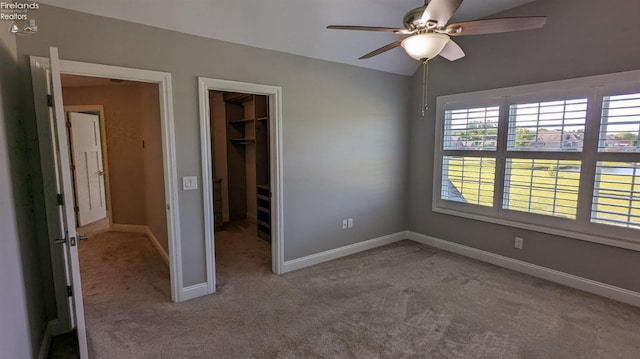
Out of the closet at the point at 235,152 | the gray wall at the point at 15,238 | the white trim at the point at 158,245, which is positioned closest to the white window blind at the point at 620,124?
the gray wall at the point at 15,238

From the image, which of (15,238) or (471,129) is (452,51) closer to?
(471,129)

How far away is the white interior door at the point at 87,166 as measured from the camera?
5.52 meters

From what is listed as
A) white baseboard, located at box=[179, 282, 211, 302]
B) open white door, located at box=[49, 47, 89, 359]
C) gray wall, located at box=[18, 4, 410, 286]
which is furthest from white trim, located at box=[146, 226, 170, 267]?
open white door, located at box=[49, 47, 89, 359]

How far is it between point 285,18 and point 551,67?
113 inches

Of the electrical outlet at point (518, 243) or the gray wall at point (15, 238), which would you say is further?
the electrical outlet at point (518, 243)

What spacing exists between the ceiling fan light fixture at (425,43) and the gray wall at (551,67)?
219cm

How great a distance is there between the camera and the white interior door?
217 inches

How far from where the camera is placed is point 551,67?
10.9 feet

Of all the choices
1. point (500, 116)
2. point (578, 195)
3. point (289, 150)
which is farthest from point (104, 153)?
point (578, 195)

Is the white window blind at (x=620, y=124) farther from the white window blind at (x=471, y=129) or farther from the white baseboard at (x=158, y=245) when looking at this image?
the white baseboard at (x=158, y=245)

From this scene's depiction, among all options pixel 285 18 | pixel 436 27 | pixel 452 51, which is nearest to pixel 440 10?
pixel 436 27

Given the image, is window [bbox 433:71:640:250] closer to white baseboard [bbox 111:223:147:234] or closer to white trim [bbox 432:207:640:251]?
white trim [bbox 432:207:640:251]

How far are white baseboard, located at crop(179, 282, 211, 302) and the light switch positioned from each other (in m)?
0.99

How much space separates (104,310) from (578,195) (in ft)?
15.8
